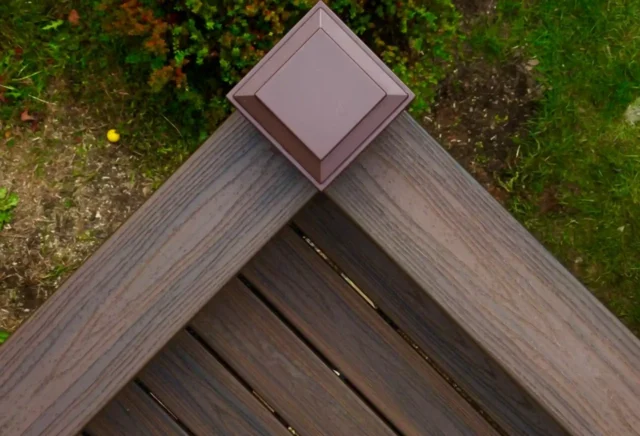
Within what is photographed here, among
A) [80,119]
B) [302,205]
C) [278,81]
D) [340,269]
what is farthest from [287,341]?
[80,119]

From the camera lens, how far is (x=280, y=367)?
1820mm

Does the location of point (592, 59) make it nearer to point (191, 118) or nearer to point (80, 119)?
point (191, 118)

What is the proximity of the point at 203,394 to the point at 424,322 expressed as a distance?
0.67m

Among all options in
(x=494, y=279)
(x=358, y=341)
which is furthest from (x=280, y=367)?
(x=494, y=279)

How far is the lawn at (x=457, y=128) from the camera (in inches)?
102

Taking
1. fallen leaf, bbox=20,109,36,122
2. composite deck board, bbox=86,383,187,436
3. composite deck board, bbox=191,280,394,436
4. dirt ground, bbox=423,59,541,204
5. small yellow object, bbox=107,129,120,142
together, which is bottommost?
composite deck board, bbox=86,383,187,436

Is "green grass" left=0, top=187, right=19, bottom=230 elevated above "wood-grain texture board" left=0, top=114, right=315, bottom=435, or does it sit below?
below

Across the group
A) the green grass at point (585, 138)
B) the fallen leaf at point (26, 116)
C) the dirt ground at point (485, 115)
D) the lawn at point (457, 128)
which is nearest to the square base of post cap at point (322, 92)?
the lawn at point (457, 128)

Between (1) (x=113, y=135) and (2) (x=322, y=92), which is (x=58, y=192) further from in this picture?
(2) (x=322, y=92)

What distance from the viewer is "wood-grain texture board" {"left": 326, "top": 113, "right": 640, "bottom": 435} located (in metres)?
1.33

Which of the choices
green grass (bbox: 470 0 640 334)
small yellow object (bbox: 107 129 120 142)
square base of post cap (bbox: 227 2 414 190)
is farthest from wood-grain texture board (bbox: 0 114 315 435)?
green grass (bbox: 470 0 640 334)

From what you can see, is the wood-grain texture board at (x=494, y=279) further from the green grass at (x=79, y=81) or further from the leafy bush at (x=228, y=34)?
the green grass at (x=79, y=81)

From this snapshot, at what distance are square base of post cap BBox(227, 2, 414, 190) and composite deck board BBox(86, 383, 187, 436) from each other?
102 cm

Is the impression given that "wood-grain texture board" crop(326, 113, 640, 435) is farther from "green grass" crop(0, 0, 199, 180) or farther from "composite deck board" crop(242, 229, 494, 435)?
"green grass" crop(0, 0, 199, 180)
